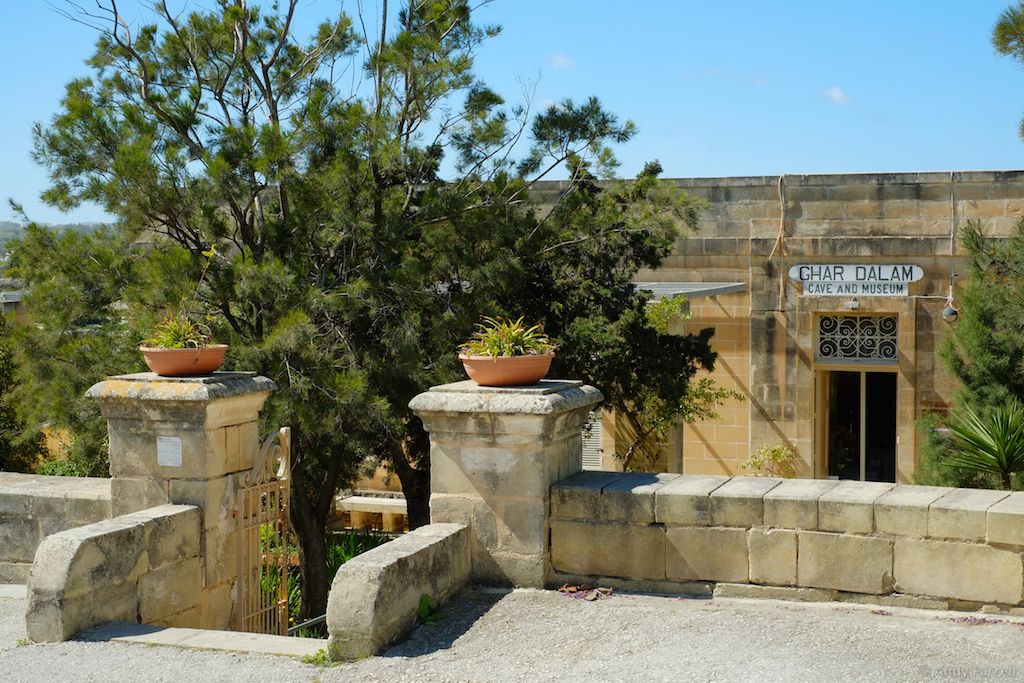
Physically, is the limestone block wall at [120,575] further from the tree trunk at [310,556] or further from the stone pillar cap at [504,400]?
the tree trunk at [310,556]

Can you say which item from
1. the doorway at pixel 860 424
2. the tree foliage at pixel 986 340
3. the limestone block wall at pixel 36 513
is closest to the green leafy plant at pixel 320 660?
the limestone block wall at pixel 36 513

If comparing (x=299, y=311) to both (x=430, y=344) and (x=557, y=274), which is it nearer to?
(x=430, y=344)

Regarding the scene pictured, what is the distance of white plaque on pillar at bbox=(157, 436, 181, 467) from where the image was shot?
6379 mm

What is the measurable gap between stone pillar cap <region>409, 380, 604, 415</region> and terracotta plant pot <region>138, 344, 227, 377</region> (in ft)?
4.42

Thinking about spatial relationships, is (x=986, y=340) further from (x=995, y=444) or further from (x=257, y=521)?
(x=257, y=521)

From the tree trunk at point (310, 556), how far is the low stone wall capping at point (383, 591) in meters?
5.45

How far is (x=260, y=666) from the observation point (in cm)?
492

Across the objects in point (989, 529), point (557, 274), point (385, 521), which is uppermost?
point (557, 274)

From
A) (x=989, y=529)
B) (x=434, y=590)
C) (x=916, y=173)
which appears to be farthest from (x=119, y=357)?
(x=916, y=173)

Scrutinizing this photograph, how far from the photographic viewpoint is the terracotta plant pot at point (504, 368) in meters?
5.98

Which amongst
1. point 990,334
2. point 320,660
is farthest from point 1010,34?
point 320,660

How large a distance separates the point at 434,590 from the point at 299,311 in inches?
166

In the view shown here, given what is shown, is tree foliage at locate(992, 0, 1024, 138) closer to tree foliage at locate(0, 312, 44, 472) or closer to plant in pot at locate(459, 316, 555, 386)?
plant in pot at locate(459, 316, 555, 386)

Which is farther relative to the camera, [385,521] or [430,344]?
[385,521]
